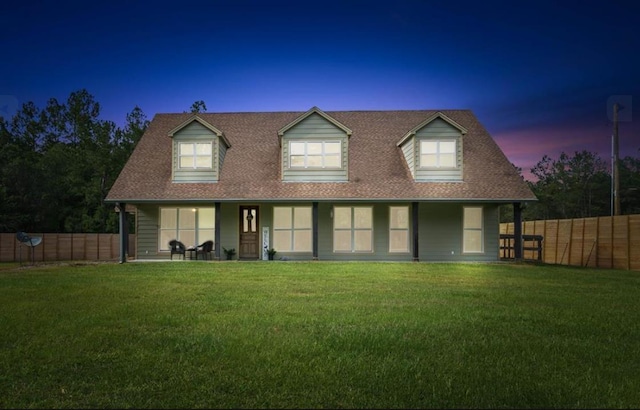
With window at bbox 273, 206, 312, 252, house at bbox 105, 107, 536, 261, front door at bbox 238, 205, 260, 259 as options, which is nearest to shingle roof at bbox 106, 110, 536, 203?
house at bbox 105, 107, 536, 261

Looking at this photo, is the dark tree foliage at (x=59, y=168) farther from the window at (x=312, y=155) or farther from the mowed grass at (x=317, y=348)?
the mowed grass at (x=317, y=348)

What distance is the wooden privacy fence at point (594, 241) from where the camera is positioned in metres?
16.2

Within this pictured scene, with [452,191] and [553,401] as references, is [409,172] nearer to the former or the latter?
[452,191]

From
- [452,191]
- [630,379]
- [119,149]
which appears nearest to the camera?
[630,379]

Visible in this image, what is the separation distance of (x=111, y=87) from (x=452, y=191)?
2970 cm

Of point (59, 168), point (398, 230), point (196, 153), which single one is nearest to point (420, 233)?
point (398, 230)

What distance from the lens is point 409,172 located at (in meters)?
A: 20.0

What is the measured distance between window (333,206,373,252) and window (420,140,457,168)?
10.5 ft

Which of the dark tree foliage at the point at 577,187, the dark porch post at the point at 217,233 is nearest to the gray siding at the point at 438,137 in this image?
the dark porch post at the point at 217,233

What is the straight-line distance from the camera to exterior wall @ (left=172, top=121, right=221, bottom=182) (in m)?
19.9

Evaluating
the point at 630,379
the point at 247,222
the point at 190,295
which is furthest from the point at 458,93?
the point at 630,379

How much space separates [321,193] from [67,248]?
1502 cm

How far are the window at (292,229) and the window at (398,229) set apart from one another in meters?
3.49

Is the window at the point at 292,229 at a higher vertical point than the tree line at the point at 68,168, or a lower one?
lower
